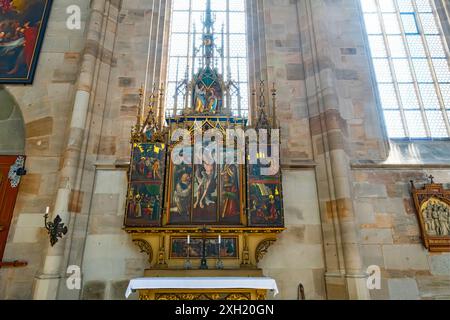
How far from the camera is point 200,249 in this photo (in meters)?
5.36

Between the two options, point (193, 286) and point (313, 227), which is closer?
point (193, 286)

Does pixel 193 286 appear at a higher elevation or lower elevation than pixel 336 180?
lower

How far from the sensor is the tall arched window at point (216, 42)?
7.43 m

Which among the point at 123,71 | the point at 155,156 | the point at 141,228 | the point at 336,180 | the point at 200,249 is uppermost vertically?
the point at 123,71

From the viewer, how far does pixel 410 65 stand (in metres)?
7.63

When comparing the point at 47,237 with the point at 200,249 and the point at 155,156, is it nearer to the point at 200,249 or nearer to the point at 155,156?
the point at 155,156

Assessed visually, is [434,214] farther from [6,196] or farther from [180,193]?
[6,196]

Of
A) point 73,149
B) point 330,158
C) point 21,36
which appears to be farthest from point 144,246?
point 21,36

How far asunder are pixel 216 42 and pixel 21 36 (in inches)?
202

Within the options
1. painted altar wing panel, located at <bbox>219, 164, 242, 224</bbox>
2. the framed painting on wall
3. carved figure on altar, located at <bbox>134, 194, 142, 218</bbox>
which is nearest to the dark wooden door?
the framed painting on wall

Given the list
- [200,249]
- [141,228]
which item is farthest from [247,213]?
[141,228]
